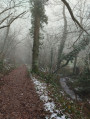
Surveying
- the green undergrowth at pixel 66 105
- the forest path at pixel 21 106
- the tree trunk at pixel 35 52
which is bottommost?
the green undergrowth at pixel 66 105

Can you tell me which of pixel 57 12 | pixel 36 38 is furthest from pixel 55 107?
pixel 57 12

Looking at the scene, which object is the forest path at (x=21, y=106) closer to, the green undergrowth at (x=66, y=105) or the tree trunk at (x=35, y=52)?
the green undergrowth at (x=66, y=105)

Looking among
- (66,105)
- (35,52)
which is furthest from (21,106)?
(35,52)

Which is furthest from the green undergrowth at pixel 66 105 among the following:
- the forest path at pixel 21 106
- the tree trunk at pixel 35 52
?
the tree trunk at pixel 35 52

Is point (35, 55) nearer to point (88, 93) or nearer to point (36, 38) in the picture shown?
point (36, 38)

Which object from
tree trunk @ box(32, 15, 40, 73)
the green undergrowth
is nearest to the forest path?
the green undergrowth

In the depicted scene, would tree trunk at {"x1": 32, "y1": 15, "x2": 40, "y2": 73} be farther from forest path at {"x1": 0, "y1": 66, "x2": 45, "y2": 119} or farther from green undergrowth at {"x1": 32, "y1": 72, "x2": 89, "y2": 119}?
forest path at {"x1": 0, "y1": 66, "x2": 45, "y2": 119}

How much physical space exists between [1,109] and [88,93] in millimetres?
7877

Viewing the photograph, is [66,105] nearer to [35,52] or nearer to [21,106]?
[21,106]

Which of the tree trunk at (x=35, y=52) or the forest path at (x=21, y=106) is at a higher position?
the tree trunk at (x=35, y=52)

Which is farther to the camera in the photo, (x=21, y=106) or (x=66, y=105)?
(x=66, y=105)

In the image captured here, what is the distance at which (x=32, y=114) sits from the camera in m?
3.85

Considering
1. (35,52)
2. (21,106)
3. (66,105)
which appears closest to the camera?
(21,106)

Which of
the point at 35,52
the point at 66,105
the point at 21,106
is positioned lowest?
the point at 66,105
